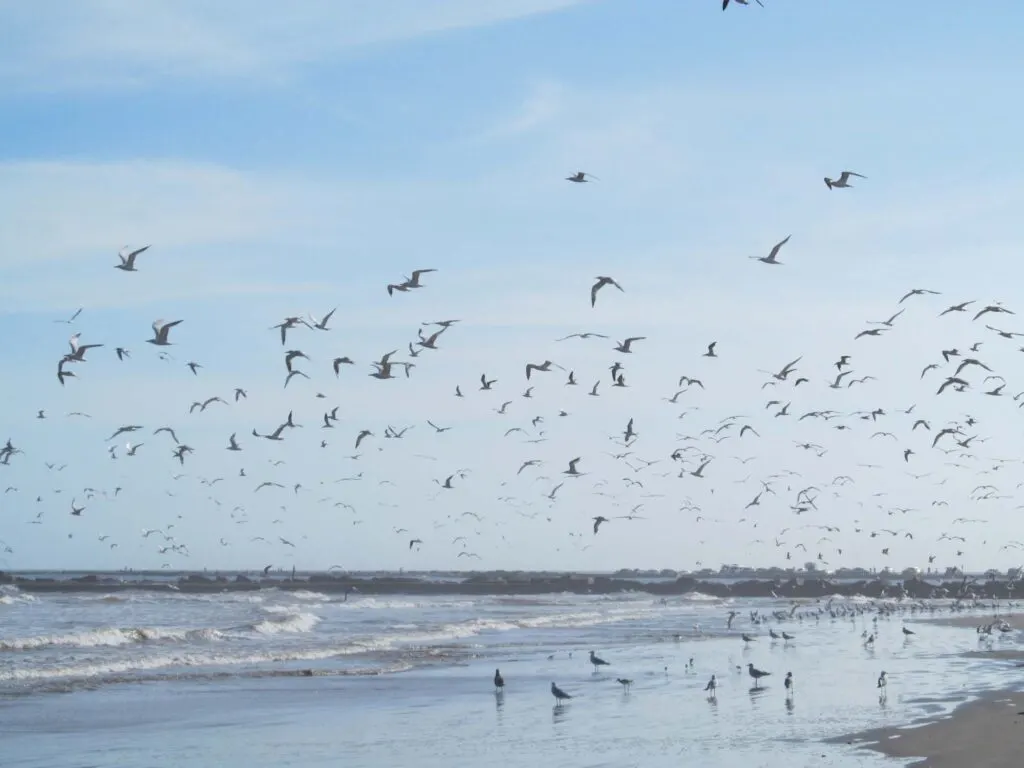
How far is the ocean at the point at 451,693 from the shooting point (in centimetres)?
1769

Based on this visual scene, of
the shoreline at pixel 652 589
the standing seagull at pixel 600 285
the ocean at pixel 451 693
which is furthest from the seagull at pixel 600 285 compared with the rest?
the shoreline at pixel 652 589

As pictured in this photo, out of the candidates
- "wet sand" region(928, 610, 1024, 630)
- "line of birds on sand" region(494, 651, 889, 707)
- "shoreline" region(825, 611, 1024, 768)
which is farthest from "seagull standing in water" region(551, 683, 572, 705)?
"wet sand" region(928, 610, 1024, 630)

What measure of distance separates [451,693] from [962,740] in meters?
11.0

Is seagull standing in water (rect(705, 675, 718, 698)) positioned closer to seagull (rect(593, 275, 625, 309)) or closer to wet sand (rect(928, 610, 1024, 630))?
seagull (rect(593, 275, 625, 309))

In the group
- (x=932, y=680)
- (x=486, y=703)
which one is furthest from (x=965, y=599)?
(x=486, y=703)

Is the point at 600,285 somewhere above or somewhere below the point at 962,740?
above

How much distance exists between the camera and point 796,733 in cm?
1839

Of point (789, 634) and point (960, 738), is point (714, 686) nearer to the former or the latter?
point (960, 738)

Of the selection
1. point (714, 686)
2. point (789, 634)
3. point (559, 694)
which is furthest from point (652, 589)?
point (559, 694)

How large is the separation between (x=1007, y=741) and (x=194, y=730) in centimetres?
1260

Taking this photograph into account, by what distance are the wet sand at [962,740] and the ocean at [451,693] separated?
636 millimetres

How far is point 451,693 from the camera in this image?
25.2m

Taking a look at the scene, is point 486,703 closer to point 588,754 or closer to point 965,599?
point 588,754

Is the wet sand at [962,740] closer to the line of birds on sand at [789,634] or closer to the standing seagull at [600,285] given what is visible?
the line of birds on sand at [789,634]
